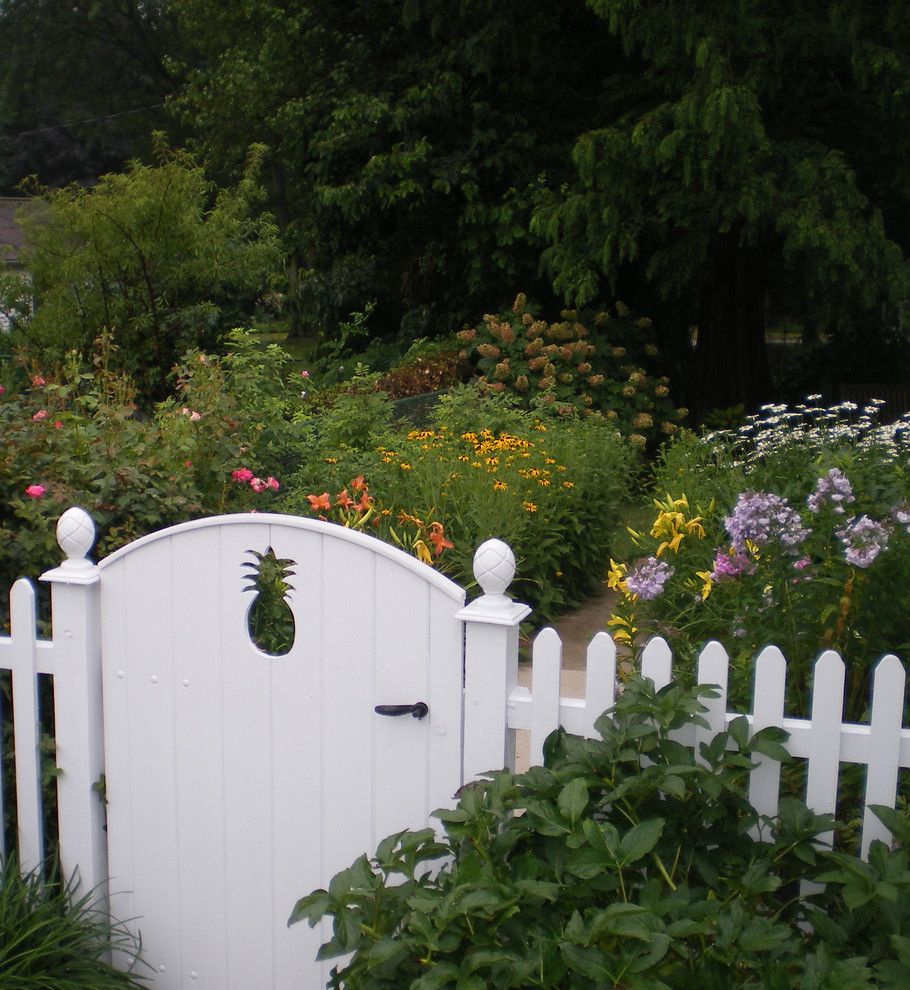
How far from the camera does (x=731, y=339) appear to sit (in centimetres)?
1288

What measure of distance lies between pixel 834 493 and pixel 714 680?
101 cm

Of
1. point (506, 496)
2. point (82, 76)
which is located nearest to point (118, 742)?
point (506, 496)

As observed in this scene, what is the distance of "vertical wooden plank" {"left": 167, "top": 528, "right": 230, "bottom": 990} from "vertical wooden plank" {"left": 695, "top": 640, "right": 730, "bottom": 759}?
1.14 metres

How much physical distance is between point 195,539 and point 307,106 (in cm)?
1114

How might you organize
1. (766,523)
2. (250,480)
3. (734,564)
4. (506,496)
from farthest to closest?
1. (506,496)
2. (250,480)
3. (734,564)
4. (766,523)

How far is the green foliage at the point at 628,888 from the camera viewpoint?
1.97 m

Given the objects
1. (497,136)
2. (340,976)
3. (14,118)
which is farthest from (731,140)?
(14,118)

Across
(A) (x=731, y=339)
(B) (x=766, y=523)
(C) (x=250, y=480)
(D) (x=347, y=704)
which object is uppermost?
(A) (x=731, y=339)

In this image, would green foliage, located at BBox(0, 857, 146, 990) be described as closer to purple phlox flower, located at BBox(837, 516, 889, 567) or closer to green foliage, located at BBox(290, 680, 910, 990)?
green foliage, located at BBox(290, 680, 910, 990)

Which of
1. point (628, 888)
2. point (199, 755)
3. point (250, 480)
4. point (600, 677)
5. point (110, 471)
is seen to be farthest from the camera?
point (250, 480)

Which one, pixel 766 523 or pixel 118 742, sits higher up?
pixel 766 523

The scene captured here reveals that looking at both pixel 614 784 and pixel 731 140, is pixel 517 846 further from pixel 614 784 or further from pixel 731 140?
pixel 731 140

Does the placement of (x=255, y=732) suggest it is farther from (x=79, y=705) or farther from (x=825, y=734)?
(x=825, y=734)

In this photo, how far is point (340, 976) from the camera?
2.21m
